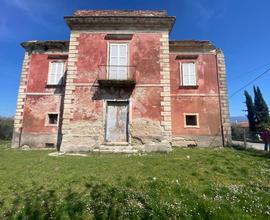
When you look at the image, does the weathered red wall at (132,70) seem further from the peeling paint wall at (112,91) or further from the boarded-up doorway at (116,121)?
the boarded-up doorway at (116,121)

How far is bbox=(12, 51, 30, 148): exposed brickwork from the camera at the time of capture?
47.5 ft

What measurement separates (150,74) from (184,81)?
13.8 ft

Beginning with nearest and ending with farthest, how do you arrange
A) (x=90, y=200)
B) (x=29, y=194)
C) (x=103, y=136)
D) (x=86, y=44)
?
(x=90, y=200) → (x=29, y=194) → (x=103, y=136) → (x=86, y=44)

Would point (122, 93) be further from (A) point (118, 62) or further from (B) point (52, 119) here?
(B) point (52, 119)

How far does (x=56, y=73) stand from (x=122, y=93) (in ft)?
20.9

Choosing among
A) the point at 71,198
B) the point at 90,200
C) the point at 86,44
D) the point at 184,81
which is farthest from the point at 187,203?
the point at 184,81

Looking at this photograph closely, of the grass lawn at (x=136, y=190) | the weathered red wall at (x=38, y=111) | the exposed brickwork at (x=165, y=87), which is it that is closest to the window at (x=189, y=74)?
the exposed brickwork at (x=165, y=87)

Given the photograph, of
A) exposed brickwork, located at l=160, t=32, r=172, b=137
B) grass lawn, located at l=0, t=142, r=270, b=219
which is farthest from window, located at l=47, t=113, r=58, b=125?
exposed brickwork, located at l=160, t=32, r=172, b=137

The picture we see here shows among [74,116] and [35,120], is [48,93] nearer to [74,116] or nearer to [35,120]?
[35,120]

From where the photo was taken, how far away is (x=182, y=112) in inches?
583


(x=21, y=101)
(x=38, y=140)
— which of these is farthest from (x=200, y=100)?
(x=21, y=101)

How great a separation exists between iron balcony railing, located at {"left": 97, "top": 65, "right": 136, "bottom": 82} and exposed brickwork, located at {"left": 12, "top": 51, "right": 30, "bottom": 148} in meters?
6.82

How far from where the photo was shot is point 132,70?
39.1ft

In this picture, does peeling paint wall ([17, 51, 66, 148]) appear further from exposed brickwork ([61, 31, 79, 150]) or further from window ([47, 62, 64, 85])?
exposed brickwork ([61, 31, 79, 150])
